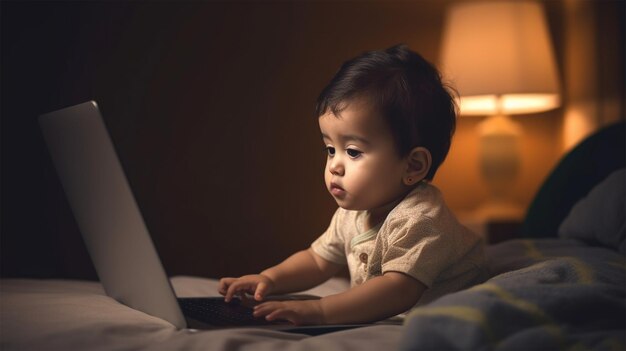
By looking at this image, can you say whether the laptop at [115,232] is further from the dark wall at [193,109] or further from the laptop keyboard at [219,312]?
the dark wall at [193,109]

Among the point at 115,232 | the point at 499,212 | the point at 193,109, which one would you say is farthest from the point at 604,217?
the point at 193,109

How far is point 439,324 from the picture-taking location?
733 mm

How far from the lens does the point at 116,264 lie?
102 centimetres

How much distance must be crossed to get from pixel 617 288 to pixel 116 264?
0.67 meters

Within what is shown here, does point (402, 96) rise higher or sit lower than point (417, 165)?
higher

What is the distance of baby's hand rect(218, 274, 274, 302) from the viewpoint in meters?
1.10

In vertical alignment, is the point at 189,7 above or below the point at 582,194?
above

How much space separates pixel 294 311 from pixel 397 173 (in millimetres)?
312

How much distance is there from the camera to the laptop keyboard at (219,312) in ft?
3.10

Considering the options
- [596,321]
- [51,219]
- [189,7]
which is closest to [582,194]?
[596,321]

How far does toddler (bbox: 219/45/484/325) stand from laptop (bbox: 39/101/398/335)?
0.10 meters

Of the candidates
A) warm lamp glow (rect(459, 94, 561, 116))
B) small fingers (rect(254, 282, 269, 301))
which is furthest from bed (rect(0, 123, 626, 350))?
warm lamp glow (rect(459, 94, 561, 116))

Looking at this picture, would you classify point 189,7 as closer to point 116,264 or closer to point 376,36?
point 376,36

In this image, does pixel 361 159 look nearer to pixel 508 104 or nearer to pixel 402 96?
pixel 402 96
